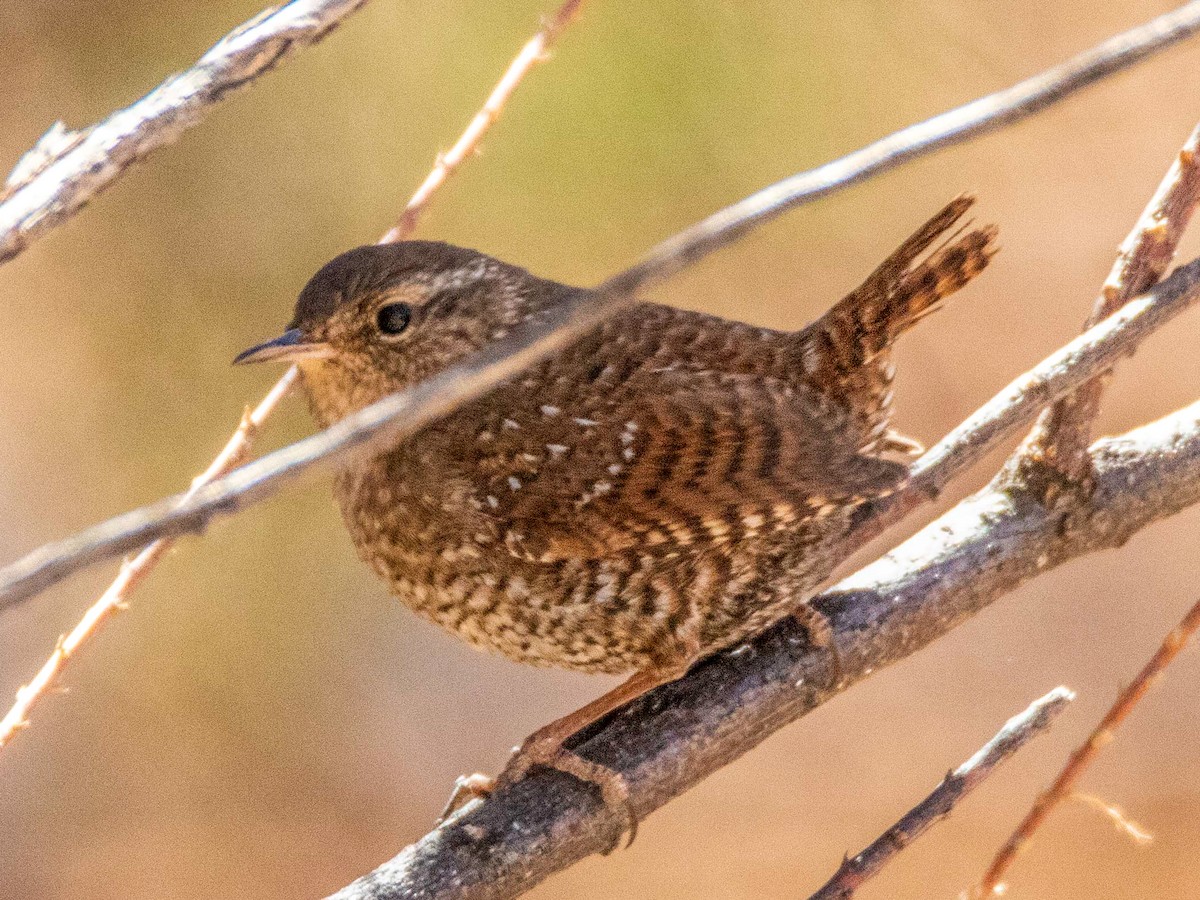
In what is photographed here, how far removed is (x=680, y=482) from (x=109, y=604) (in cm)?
91

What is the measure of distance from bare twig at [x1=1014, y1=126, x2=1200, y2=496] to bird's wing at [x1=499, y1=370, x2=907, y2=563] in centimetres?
52

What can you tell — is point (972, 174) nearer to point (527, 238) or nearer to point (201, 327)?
point (527, 238)

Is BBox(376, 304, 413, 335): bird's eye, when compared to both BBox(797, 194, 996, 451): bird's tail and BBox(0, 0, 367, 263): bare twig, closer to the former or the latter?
BBox(797, 194, 996, 451): bird's tail

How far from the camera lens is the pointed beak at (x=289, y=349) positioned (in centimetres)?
233

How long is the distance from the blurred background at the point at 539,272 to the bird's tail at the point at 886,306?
65.3 inches

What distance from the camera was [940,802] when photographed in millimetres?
2096

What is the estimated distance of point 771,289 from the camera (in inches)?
194

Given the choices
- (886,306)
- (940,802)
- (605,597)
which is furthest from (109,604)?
(886,306)

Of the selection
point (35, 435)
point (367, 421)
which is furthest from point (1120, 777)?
point (367, 421)

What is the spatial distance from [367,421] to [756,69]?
3737 millimetres

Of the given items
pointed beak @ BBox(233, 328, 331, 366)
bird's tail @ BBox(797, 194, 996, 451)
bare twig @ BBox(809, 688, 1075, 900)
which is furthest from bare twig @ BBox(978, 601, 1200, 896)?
pointed beak @ BBox(233, 328, 331, 366)

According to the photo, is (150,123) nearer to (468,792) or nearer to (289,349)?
(289,349)

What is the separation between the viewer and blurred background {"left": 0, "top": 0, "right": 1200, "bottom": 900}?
432cm

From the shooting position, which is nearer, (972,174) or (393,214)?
(393,214)
